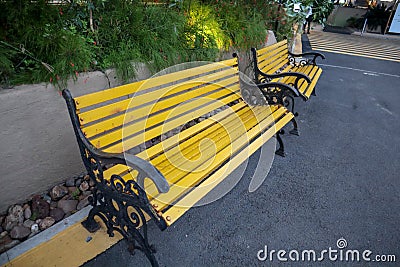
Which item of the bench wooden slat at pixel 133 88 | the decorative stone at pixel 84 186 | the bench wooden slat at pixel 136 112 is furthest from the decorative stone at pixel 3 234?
the bench wooden slat at pixel 133 88

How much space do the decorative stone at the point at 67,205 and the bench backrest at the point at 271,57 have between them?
2.72m

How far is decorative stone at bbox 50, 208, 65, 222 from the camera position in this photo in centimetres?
212

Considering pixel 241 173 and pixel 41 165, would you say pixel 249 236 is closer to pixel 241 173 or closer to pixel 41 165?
pixel 241 173

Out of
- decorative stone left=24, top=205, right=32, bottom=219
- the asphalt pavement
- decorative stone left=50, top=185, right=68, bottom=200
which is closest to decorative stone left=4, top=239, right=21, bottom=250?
decorative stone left=24, top=205, right=32, bottom=219

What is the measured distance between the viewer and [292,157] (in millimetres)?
3240

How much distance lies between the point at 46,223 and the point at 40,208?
171 millimetres

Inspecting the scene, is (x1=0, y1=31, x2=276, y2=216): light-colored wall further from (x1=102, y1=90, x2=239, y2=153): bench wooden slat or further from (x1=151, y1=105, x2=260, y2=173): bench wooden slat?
(x1=151, y1=105, x2=260, y2=173): bench wooden slat

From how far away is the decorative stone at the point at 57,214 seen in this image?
2124 millimetres

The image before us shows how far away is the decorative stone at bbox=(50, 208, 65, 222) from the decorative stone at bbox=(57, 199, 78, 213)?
1.2 inches

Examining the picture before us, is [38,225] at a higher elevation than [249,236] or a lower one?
higher

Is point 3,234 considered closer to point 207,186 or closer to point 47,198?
point 47,198

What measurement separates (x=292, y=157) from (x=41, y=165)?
2.62m

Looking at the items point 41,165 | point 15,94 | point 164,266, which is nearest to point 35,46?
point 15,94

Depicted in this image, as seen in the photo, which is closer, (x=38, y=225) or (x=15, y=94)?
(x=15, y=94)
